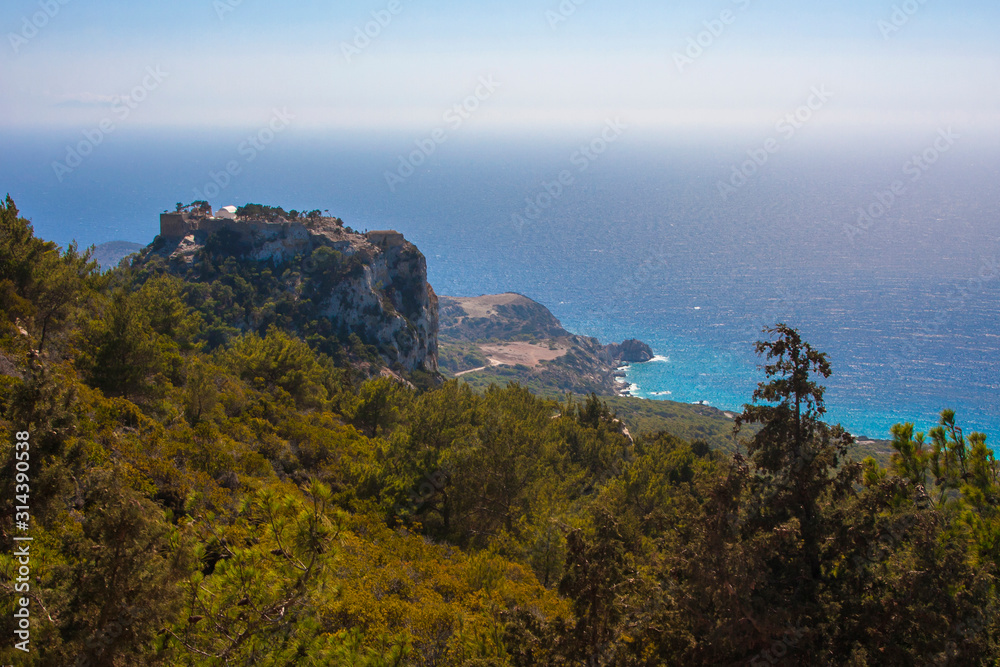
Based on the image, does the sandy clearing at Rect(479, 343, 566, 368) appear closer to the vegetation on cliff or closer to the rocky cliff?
the rocky cliff

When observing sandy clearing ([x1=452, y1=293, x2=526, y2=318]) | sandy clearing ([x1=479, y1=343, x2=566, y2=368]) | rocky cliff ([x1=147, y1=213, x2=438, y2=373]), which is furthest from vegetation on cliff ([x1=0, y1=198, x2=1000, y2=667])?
sandy clearing ([x1=452, y1=293, x2=526, y2=318])

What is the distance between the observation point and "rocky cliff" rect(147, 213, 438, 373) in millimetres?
72562

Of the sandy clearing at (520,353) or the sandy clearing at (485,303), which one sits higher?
the sandy clearing at (485,303)

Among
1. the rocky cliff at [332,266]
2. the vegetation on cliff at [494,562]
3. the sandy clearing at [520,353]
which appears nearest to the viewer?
the vegetation on cliff at [494,562]

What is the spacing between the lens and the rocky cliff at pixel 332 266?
2857 inches

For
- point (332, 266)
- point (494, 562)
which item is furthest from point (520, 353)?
point (494, 562)

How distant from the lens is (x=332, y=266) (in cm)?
7444

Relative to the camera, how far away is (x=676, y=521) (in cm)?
1795

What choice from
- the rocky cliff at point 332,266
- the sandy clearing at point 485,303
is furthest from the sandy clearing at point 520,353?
the rocky cliff at point 332,266

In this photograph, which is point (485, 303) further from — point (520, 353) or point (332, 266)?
point (332, 266)

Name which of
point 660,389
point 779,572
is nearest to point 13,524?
point 779,572

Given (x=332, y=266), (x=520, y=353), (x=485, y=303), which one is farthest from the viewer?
(x=485, y=303)

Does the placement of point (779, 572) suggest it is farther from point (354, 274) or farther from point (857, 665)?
point (354, 274)

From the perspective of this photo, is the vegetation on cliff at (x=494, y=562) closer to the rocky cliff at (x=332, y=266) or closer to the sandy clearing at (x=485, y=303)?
the rocky cliff at (x=332, y=266)
